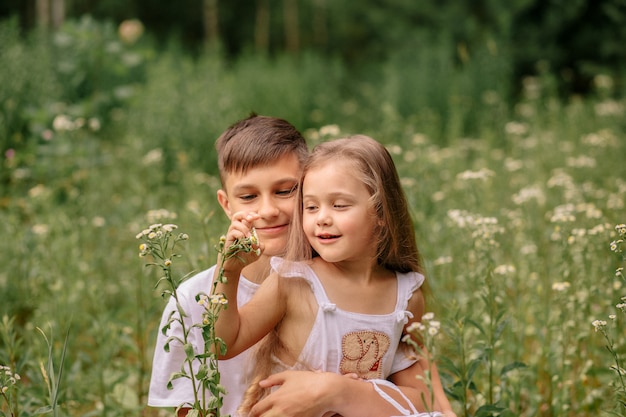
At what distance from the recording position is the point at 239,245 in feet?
5.34

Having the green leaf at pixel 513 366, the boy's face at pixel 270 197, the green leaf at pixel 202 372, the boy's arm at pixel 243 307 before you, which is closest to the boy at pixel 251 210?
the boy's face at pixel 270 197

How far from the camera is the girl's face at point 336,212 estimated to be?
194cm

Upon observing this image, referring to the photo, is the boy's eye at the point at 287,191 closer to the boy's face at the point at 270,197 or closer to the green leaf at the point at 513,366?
the boy's face at the point at 270,197

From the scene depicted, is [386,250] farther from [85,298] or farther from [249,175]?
[85,298]

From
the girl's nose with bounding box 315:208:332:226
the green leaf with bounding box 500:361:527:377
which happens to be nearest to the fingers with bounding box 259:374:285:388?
the girl's nose with bounding box 315:208:332:226

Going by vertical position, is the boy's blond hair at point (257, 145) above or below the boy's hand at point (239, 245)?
above

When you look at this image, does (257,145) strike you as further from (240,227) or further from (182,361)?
(182,361)

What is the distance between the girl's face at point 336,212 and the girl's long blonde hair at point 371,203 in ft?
0.09

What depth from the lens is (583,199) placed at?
12.1 ft

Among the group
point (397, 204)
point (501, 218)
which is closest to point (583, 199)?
point (501, 218)

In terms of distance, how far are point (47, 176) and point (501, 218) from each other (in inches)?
122

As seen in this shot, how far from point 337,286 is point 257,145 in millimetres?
508

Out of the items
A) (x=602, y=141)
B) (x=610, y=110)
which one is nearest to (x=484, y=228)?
(x=602, y=141)

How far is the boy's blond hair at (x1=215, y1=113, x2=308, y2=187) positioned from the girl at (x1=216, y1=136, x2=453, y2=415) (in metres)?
0.15
